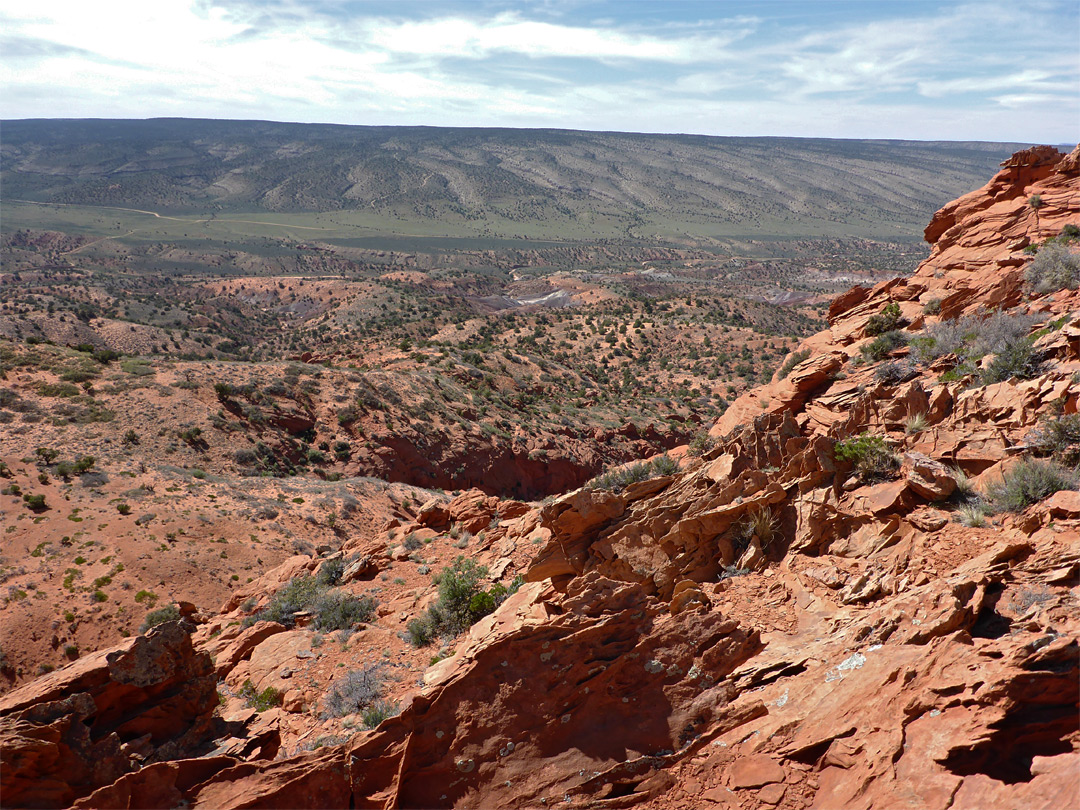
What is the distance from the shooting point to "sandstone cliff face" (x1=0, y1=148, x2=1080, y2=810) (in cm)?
490

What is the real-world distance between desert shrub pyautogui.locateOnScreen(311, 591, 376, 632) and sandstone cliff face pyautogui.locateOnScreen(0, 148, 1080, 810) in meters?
4.94

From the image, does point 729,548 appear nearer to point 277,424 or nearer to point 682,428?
point 277,424

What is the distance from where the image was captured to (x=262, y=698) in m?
10.4

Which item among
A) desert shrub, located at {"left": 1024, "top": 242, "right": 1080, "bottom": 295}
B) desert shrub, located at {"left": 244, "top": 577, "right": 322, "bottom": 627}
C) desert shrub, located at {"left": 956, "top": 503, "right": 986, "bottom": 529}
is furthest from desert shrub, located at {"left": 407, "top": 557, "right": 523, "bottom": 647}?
desert shrub, located at {"left": 1024, "top": 242, "right": 1080, "bottom": 295}

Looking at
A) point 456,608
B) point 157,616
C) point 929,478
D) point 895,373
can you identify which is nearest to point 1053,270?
point 895,373

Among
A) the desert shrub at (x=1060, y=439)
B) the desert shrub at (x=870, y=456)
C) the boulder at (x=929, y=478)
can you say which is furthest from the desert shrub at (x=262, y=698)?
the desert shrub at (x=1060, y=439)

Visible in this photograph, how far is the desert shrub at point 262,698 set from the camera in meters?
10.2

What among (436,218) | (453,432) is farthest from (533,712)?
(436,218)

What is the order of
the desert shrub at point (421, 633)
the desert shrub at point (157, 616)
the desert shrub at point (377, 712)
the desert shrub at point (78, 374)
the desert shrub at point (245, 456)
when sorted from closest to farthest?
the desert shrub at point (377, 712), the desert shrub at point (421, 633), the desert shrub at point (157, 616), the desert shrub at point (245, 456), the desert shrub at point (78, 374)

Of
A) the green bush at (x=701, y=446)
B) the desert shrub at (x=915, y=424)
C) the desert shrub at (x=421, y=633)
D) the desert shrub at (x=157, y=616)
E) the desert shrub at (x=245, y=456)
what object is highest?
the desert shrub at (x=915, y=424)

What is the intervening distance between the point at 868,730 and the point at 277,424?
99.4 feet

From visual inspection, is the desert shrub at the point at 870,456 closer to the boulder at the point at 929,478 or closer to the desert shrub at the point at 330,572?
the boulder at the point at 929,478

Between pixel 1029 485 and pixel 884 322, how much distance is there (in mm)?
8819

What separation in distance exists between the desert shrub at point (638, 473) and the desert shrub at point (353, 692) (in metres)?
5.66
